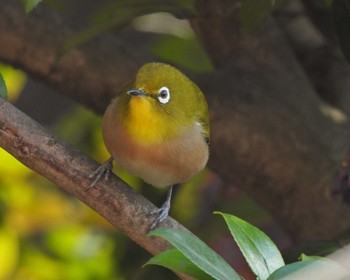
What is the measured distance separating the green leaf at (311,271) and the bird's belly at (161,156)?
766 millimetres

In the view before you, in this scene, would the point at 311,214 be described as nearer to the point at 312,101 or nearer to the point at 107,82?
the point at 312,101

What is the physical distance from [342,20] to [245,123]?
0.40m

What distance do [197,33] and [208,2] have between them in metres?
0.33

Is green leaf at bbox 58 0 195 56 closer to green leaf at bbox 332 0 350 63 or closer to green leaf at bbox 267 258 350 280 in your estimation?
green leaf at bbox 332 0 350 63

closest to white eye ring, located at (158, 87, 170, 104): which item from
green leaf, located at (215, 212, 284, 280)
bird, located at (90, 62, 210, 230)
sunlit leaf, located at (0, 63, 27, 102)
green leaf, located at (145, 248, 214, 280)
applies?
bird, located at (90, 62, 210, 230)

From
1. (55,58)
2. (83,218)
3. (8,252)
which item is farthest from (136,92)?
(83,218)

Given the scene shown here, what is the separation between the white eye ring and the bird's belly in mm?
86

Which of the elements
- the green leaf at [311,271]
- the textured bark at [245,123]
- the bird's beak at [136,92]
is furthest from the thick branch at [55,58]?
the green leaf at [311,271]

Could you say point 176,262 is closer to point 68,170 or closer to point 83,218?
point 68,170

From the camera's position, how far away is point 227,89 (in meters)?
2.44

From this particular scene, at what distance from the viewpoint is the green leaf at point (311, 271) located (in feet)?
4.19

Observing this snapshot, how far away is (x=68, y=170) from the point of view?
67.4 inches

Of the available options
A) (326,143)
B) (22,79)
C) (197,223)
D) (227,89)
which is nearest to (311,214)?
(326,143)

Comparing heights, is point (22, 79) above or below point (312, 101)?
below
